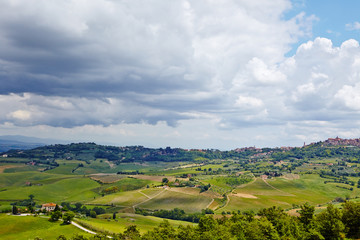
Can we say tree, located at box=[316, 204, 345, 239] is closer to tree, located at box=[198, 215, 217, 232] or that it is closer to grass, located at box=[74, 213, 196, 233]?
tree, located at box=[198, 215, 217, 232]

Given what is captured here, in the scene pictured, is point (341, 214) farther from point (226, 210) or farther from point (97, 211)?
point (97, 211)

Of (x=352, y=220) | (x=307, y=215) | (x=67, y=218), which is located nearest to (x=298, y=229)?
(x=352, y=220)

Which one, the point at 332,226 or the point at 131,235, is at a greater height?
the point at 332,226

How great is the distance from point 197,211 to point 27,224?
110730mm

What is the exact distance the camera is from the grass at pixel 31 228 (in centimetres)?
11644

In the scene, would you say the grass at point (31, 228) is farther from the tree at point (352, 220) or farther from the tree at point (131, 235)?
the tree at point (352, 220)

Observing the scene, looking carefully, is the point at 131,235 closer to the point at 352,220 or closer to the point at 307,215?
the point at 307,215

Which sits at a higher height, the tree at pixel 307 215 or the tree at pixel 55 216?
the tree at pixel 307 215

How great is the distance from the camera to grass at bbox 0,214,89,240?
116438mm

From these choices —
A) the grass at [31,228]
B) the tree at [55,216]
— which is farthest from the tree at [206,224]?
the tree at [55,216]

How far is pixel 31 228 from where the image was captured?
127m

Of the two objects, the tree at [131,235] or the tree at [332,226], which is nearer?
the tree at [332,226]

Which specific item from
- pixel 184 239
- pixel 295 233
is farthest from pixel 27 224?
pixel 295 233

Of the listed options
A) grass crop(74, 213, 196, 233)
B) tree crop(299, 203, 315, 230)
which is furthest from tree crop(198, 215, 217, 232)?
grass crop(74, 213, 196, 233)
